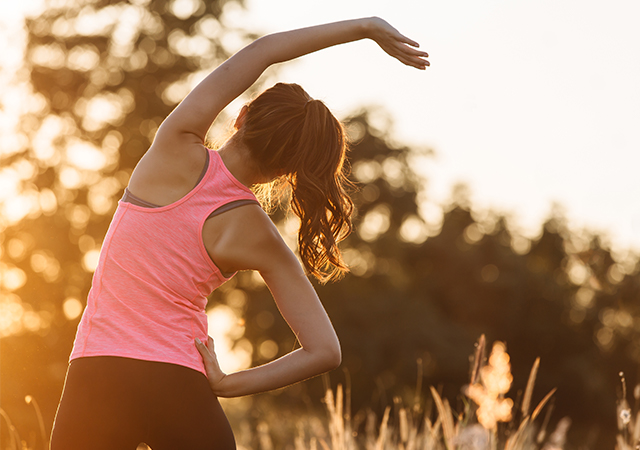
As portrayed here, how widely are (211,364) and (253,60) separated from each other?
78 cm

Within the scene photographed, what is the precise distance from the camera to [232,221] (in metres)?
1.67

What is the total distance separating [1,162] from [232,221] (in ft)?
57.9

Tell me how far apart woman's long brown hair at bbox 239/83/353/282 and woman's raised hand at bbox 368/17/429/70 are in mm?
273

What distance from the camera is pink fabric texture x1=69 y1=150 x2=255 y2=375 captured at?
1607 millimetres

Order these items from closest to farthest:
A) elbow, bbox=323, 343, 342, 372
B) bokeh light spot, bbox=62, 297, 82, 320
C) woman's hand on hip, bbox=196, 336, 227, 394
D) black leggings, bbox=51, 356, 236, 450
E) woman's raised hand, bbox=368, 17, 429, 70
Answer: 1. black leggings, bbox=51, 356, 236, 450
2. woman's hand on hip, bbox=196, 336, 227, 394
3. elbow, bbox=323, 343, 342, 372
4. woman's raised hand, bbox=368, 17, 429, 70
5. bokeh light spot, bbox=62, 297, 82, 320

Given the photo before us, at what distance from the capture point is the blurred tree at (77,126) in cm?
1748

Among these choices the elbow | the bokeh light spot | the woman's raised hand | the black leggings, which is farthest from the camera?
the bokeh light spot

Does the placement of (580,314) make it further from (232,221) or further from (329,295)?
(232,221)

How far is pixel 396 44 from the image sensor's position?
1947mm

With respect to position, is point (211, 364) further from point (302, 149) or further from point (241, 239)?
point (302, 149)

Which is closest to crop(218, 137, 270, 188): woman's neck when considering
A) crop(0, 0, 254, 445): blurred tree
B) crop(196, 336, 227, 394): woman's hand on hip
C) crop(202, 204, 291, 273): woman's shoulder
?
crop(202, 204, 291, 273): woman's shoulder

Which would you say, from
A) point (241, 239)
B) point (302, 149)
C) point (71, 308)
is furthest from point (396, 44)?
point (71, 308)

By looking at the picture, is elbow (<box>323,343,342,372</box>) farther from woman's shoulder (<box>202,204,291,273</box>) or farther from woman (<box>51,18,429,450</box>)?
woman's shoulder (<box>202,204,291,273</box>)

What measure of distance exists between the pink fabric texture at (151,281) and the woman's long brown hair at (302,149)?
0.64ft
